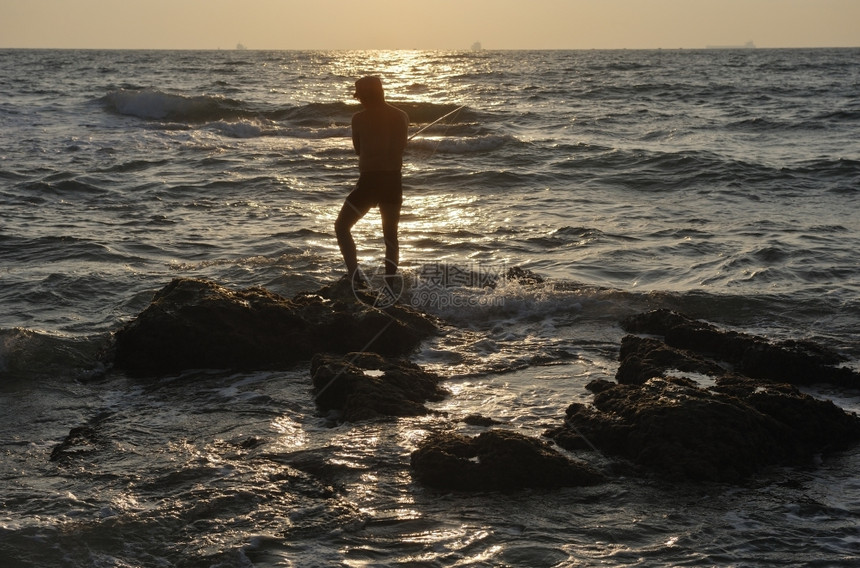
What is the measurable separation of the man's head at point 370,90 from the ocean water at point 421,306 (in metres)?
1.73

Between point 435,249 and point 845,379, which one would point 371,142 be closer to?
point 435,249

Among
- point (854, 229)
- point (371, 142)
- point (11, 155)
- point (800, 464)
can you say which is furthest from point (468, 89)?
point (800, 464)

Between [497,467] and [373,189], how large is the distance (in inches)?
144

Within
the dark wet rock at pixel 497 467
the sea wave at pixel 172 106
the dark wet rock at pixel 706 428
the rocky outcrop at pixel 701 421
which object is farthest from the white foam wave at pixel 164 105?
the dark wet rock at pixel 497 467

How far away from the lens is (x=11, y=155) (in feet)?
56.5

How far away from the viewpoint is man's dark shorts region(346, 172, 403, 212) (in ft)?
24.6

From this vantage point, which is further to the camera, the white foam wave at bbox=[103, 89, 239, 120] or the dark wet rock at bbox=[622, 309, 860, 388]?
the white foam wave at bbox=[103, 89, 239, 120]

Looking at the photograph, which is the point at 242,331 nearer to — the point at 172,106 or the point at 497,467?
the point at 497,467

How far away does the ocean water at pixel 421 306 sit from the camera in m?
3.88

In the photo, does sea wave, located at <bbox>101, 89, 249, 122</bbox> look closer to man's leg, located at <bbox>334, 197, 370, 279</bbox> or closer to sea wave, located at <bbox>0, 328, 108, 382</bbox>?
man's leg, located at <bbox>334, 197, 370, 279</bbox>

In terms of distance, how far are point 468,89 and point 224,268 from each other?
2673 centimetres

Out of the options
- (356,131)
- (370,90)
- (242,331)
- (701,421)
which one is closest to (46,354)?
(242,331)

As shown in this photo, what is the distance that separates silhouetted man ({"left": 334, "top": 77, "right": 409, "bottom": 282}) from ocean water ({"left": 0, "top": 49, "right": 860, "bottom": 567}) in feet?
2.91

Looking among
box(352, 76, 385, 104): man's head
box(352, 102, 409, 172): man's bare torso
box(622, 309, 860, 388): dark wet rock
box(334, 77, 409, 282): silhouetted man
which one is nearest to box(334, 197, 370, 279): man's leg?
box(334, 77, 409, 282): silhouetted man
